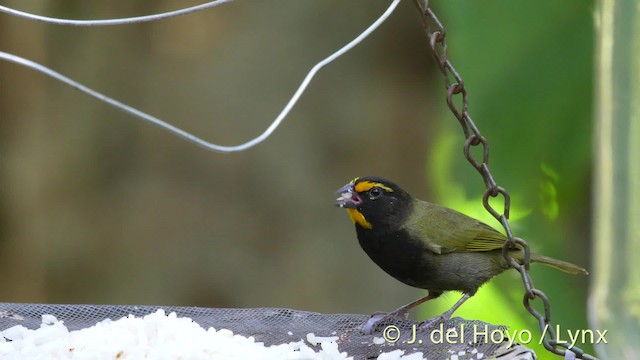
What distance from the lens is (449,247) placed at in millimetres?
3742

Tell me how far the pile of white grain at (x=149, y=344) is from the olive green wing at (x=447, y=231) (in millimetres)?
916

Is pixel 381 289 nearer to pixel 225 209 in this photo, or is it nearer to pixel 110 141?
pixel 225 209

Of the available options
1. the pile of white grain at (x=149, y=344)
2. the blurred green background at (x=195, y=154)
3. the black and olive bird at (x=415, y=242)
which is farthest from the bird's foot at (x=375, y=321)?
the blurred green background at (x=195, y=154)

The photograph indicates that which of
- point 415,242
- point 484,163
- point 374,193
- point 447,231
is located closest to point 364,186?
point 374,193

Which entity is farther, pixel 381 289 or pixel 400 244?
pixel 381 289

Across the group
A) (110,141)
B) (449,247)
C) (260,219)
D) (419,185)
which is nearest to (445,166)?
(419,185)

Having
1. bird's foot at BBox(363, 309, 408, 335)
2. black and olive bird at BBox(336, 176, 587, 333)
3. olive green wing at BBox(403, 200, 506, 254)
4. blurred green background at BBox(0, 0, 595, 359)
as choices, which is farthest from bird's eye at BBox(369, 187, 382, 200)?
blurred green background at BBox(0, 0, 595, 359)

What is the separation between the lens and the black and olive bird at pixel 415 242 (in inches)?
145

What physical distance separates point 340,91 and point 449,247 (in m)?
2.02

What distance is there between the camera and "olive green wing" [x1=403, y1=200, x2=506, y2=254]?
374cm

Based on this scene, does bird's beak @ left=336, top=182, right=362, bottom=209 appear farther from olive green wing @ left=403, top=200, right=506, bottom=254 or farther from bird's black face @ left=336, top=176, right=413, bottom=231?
olive green wing @ left=403, top=200, right=506, bottom=254

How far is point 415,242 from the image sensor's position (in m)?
3.71

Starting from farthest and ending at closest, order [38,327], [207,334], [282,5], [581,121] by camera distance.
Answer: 1. [282,5]
2. [581,121]
3. [38,327]
4. [207,334]

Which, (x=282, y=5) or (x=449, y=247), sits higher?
(x=282, y=5)
